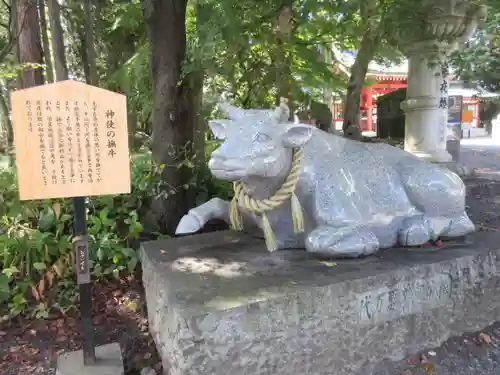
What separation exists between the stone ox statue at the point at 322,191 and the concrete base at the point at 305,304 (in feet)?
0.43

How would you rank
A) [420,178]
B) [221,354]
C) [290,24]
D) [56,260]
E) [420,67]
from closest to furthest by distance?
[221,354] < [420,178] < [56,260] < [290,24] < [420,67]

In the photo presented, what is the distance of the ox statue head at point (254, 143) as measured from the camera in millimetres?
2111

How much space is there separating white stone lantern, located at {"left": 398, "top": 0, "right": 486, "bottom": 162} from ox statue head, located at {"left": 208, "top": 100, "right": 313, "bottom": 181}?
3594mm

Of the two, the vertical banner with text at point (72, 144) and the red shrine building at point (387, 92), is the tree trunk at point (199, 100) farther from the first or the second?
the red shrine building at point (387, 92)

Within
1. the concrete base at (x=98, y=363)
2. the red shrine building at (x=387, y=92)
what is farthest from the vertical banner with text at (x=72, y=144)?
the red shrine building at (x=387, y=92)

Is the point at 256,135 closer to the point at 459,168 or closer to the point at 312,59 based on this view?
the point at 312,59

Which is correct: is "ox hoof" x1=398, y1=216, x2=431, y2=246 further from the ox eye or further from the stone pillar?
the stone pillar

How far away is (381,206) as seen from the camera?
2639mm

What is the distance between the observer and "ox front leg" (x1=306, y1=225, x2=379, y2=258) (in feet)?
7.93

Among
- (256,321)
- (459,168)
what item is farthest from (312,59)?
(459,168)

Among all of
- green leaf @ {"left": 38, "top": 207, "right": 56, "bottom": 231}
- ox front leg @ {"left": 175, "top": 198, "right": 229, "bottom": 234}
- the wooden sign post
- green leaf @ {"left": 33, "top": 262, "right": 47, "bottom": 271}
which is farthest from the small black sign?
green leaf @ {"left": 38, "top": 207, "right": 56, "bottom": 231}

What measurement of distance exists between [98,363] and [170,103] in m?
2.11

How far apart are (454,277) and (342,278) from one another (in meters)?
0.78

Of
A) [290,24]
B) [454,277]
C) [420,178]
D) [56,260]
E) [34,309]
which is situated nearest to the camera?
[454,277]
